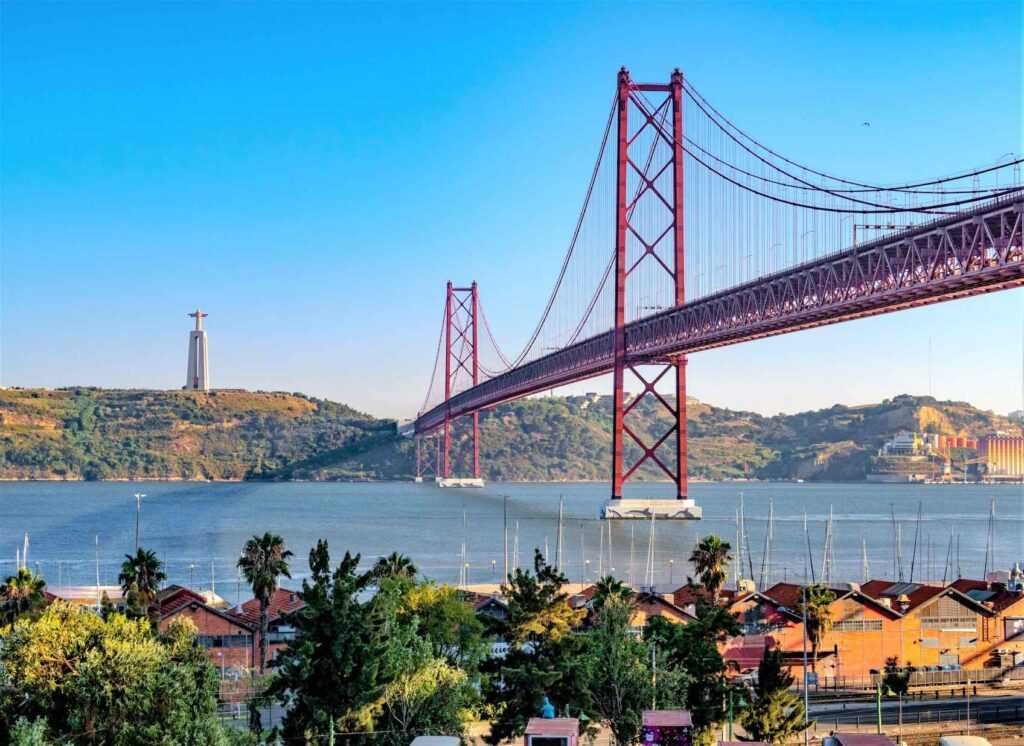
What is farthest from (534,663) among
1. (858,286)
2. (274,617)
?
(858,286)

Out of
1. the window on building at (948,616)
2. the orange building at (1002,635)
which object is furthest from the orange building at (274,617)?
the orange building at (1002,635)

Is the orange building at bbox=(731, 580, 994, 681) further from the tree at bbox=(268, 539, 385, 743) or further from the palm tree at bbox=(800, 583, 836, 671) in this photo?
the tree at bbox=(268, 539, 385, 743)

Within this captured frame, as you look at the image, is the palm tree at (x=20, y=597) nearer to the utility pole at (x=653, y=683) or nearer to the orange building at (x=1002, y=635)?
the utility pole at (x=653, y=683)

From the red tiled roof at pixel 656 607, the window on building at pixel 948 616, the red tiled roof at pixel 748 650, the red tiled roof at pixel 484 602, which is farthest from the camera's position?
the red tiled roof at pixel 484 602

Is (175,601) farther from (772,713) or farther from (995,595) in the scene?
(995,595)

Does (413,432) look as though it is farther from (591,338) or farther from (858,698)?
(858,698)

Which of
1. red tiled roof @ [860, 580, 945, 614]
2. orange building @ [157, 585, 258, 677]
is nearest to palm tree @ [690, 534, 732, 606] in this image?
red tiled roof @ [860, 580, 945, 614]
